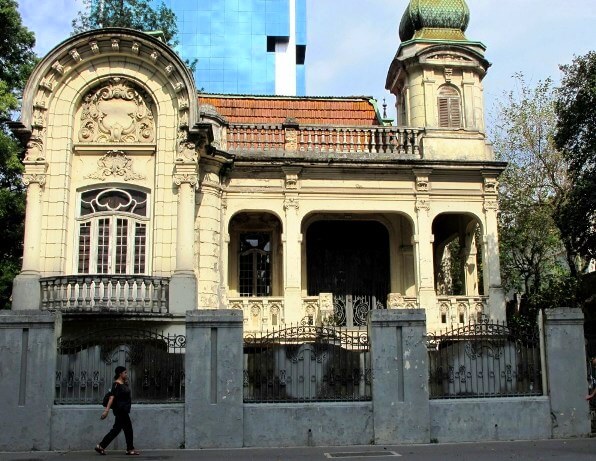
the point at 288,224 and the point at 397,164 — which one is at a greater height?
the point at 397,164

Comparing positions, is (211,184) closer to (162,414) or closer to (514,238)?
(162,414)

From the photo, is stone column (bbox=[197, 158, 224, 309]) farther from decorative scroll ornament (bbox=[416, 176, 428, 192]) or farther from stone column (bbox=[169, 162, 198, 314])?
decorative scroll ornament (bbox=[416, 176, 428, 192])

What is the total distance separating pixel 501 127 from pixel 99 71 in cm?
1602

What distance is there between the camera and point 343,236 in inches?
941

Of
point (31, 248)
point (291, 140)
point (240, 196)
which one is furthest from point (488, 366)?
point (31, 248)

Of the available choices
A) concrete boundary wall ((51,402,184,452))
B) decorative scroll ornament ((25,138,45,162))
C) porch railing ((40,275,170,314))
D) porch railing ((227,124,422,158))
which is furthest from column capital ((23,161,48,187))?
concrete boundary wall ((51,402,184,452))

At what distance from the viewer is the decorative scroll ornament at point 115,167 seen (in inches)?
741

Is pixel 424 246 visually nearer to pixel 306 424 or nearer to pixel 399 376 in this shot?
pixel 399 376

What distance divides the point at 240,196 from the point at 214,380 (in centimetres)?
879

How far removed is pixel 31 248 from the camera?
18.0 metres

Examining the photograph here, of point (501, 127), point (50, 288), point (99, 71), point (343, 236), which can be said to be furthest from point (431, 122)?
point (50, 288)

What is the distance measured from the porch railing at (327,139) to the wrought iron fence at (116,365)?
9.24 metres

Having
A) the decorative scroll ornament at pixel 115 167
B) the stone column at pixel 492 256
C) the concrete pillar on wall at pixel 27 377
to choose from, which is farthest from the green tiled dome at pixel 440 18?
the concrete pillar on wall at pixel 27 377

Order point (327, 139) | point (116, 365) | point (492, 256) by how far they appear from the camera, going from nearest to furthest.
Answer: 1. point (116, 365)
2. point (492, 256)
3. point (327, 139)
